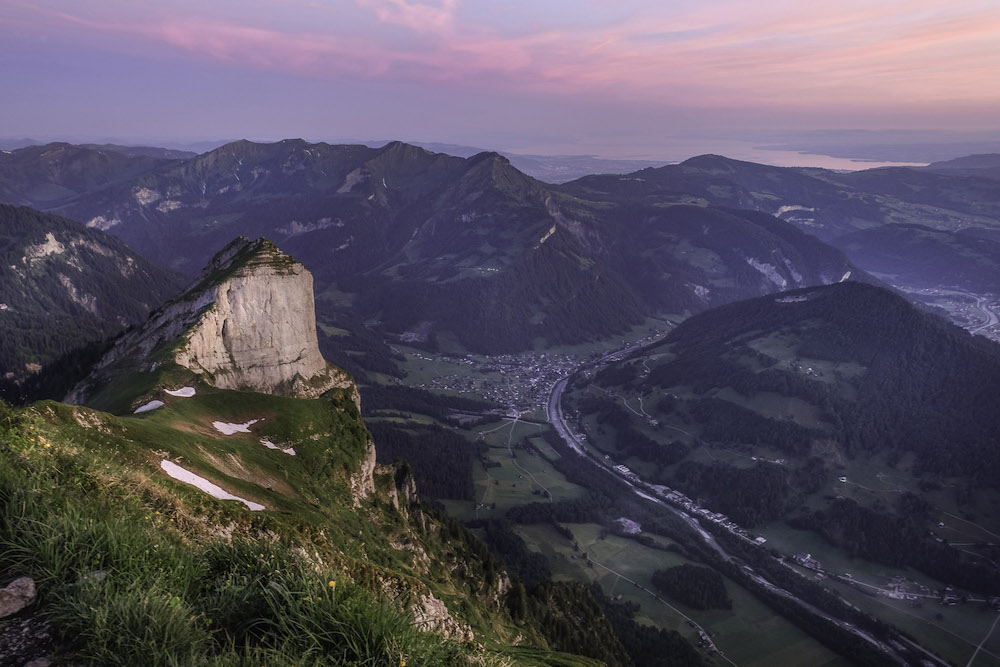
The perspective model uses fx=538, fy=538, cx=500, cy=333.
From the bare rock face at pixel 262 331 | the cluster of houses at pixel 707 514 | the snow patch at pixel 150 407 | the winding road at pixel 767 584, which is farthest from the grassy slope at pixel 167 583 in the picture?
the cluster of houses at pixel 707 514

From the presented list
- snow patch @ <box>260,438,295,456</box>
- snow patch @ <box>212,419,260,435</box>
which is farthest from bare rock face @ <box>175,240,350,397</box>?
snow patch @ <box>260,438,295,456</box>

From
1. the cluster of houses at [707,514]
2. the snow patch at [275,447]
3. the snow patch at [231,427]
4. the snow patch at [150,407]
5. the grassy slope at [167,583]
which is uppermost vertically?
the grassy slope at [167,583]

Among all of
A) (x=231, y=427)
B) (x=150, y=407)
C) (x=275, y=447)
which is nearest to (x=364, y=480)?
(x=275, y=447)

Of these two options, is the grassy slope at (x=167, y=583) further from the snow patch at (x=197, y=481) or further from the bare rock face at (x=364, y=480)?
the bare rock face at (x=364, y=480)

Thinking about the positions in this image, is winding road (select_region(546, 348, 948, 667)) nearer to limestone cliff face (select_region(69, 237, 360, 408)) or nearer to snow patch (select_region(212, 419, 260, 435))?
limestone cliff face (select_region(69, 237, 360, 408))

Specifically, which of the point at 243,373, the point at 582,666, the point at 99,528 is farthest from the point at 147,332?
the point at 99,528

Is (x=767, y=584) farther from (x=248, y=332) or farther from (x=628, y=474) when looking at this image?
(x=248, y=332)

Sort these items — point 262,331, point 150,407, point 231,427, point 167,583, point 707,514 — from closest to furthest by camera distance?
point 167,583 → point 150,407 → point 231,427 → point 262,331 → point 707,514

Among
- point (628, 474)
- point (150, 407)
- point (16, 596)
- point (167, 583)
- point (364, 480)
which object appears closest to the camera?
point (16, 596)
